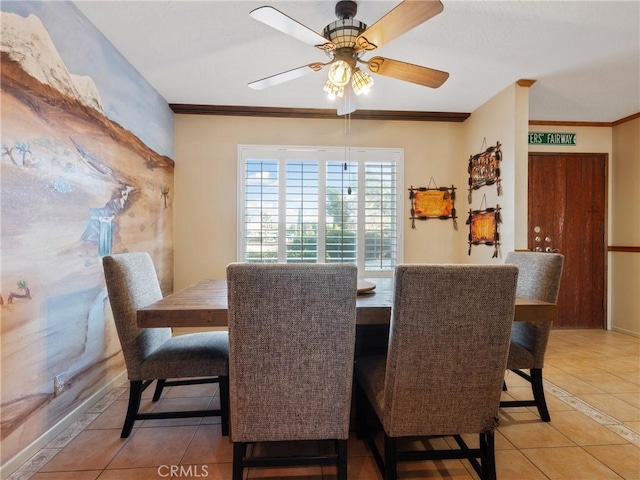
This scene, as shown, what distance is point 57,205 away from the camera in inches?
68.5

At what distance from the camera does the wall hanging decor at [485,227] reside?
300 cm

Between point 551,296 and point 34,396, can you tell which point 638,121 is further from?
Answer: point 34,396

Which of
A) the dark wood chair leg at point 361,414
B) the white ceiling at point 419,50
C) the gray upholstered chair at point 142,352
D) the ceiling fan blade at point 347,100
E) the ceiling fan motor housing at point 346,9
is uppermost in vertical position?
the white ceiling at point 419,50

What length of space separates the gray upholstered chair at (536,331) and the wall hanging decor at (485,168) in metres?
1.32

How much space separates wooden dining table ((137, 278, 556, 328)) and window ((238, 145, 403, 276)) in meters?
1.81

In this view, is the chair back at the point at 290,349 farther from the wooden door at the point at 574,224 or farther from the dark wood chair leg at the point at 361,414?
the wooden door at the point at 574,224

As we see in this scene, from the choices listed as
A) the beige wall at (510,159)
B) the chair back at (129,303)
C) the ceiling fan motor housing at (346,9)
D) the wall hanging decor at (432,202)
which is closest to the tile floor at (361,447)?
the chair back at (129,303)

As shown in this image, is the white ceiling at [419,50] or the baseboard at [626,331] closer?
the white ceiling at [419,50]

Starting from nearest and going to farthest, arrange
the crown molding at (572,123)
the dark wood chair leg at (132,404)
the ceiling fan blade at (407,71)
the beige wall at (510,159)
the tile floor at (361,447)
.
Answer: the tile floor at (361,447), the dark wood chair leg at (132,404), the ceiling fan blade at (407,71), the beige wall at (510,159), the crown molding at (572,123)

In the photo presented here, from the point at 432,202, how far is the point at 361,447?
2.71 m

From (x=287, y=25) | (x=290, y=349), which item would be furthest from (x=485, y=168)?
(x=290, y=349)

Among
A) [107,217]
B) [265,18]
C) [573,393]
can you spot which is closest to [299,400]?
[265,18]

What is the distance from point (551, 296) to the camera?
1749 mm

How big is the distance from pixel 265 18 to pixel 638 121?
4.36 m
